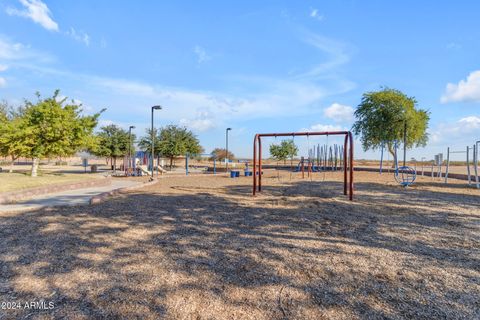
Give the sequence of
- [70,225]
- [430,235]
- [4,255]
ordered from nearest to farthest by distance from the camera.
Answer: [4,255] → [430,235] → [70,225]

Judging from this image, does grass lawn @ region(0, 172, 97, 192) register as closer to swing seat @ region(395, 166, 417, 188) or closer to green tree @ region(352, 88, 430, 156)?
swing seat @ region(395, 166, 417, 188)

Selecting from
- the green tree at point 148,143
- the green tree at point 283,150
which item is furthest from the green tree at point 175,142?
the green tree at point 283,150

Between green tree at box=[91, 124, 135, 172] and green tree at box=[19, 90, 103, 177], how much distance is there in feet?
47.7

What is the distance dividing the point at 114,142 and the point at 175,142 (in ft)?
24.7

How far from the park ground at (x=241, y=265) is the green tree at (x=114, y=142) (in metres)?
27.2

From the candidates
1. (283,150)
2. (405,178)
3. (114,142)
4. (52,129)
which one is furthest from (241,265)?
(283,150)

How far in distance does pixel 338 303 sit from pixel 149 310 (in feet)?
5.99

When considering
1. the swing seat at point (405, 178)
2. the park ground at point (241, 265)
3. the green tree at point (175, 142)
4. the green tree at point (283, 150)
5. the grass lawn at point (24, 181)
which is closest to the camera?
the park ground at point (241, 265)

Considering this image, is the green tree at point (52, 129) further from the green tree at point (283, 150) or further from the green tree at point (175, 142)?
the green tree at point (283, 150)

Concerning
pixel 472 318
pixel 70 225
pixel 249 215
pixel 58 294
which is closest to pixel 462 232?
pixel 472 318

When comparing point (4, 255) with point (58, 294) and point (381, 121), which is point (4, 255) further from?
point (381, 121)

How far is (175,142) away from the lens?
1505 inches

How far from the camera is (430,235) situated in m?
5.59

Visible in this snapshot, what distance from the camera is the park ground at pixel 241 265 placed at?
9.48 ft
